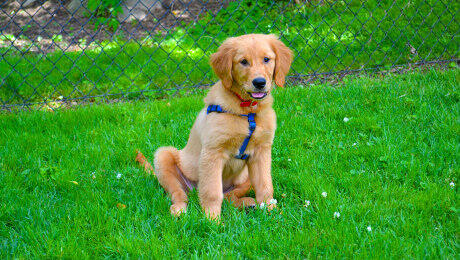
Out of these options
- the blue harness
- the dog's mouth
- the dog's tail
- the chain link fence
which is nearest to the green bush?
the chain link fence

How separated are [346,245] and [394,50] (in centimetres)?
421

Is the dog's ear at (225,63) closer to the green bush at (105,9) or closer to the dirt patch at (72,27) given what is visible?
the dirt patch at (72,27)

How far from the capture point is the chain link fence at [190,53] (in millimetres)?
4773

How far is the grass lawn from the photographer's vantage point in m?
2.03

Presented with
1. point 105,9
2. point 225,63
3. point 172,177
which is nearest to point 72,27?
point 105,9

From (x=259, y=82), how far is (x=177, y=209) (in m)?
0.91

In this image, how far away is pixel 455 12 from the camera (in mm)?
5957

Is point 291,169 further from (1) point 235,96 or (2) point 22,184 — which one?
(2) point 22,184

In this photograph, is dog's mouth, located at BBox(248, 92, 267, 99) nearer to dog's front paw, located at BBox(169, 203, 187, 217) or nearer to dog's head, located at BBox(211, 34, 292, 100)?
dog's head, located at BBox(211, 34, 292, 100)

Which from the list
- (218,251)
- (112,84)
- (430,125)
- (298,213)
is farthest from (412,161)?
(112,84)

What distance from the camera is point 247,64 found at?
241cm

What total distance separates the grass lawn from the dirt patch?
7.93ft

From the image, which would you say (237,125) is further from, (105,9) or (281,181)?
(105,9)

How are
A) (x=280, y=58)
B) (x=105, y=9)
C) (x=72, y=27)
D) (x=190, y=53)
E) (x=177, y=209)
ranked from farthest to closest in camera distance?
(x=105, y=9) → (x=72, y=27) → (x=190, y=53) → (x=280, y=58) → (x=177, y=209)
